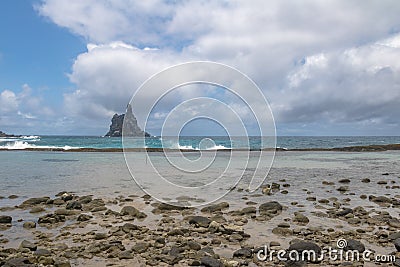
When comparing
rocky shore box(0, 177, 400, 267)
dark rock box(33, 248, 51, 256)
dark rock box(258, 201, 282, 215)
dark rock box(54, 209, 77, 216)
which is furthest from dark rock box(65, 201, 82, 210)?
dark rock box(258, 201, 282, 215)

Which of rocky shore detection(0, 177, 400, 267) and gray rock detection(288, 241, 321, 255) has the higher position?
gray rock detection(288, 241, 321, 255)

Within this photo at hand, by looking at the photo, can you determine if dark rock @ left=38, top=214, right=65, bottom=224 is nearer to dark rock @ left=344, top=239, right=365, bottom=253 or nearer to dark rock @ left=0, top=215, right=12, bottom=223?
dark rock @ left=0, top=215, right=12, bottom=223

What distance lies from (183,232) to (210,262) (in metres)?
2.53

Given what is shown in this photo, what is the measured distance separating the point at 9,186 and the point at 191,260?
1436 cm

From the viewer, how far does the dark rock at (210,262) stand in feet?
21.5

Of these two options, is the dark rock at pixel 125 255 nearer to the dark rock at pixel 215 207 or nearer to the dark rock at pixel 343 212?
the dark rock at pixel 215 207

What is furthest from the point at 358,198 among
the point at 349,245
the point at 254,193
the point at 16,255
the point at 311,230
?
the point at 16,255

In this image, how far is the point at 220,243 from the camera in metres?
8.18

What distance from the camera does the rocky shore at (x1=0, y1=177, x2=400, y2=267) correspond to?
714 cm

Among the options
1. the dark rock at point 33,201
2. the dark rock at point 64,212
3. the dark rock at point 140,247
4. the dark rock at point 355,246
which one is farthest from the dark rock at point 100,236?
the dark rock at point 355,246

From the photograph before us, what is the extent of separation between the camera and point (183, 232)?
9070 millimetres

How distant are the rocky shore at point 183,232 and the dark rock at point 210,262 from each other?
21 mm

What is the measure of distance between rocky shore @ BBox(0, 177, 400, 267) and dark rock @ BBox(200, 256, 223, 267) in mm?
21

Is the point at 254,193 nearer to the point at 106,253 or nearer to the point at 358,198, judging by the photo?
the point at 358,198
